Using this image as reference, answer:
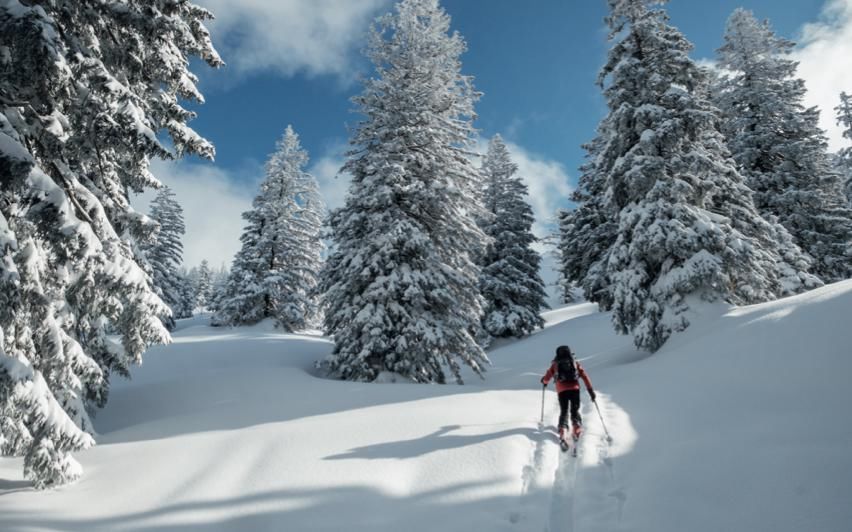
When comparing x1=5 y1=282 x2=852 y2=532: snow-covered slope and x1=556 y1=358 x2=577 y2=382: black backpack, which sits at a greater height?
x1=556 y1=358 x2=577 y2=382: black backpack

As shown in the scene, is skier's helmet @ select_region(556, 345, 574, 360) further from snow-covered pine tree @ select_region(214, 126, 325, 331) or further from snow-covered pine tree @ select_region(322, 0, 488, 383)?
snow-covered pine tree @ select_region(214, 126, 325, 331)

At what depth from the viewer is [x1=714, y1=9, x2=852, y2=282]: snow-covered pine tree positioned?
66.9 ft

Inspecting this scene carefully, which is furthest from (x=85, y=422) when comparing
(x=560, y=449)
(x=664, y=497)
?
(x=664, y=497)

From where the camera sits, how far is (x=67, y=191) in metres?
6.62

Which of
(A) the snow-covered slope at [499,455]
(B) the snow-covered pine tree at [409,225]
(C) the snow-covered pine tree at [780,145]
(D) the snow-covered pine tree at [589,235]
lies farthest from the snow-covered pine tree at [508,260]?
(A) the snow-covered slope at [499,455]

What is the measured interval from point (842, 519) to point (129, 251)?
9921 millimetres

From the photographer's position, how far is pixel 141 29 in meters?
6.55

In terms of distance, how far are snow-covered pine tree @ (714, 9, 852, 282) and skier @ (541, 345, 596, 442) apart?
673 inches

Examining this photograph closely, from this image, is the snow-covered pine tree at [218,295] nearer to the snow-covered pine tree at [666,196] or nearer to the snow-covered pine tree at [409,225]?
the snow-covered pine tree at [409,225]

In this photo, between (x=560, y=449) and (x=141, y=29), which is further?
(x=560, y=449)

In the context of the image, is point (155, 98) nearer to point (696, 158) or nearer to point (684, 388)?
point (684, 388)

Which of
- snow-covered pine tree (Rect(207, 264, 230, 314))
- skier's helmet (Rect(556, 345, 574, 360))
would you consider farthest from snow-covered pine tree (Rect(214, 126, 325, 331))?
skier's helmet (Rect(556, 345, 574, 360))

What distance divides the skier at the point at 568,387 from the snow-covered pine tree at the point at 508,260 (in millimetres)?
15260

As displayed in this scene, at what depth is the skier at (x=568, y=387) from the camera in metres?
7.54
